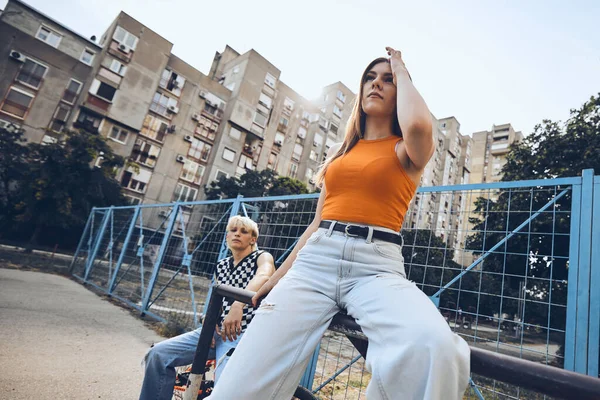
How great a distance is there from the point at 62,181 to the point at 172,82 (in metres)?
15.1

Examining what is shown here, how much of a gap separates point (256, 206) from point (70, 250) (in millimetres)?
22487

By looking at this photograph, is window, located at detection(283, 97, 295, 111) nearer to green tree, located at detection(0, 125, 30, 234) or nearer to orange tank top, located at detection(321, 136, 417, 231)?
green tree, located at detection(0, 125, 30, 234)

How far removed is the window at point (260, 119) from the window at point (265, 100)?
1.33 metres

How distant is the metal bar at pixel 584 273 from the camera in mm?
1902

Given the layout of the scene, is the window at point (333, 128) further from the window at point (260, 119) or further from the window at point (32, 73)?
the window at point (32, 73)

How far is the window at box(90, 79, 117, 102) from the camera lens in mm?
24156

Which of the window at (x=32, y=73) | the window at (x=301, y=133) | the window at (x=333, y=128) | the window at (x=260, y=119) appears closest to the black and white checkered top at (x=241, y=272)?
the window at (x=32, y=73)

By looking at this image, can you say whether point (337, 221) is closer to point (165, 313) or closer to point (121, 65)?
point (165, 313)

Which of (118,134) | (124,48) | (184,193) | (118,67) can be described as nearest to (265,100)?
(184,193)

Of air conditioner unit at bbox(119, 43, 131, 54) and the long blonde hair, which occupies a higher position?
air conditioner unit at bbox(119, 43, 131, 54)

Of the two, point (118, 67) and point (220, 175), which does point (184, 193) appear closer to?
point (220, 175)

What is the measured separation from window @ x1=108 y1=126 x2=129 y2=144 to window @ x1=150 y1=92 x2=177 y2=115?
3286 mm

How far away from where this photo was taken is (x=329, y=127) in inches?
1524

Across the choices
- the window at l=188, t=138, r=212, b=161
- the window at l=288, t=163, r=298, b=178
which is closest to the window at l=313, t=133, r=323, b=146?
the window at l=288, t=163, r=298, b=178
